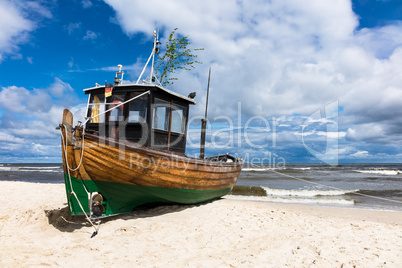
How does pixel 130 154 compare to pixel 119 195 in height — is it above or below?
above

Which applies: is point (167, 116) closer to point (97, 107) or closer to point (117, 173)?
point (97, 107)

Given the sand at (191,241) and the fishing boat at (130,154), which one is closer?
the sand at (191,241)

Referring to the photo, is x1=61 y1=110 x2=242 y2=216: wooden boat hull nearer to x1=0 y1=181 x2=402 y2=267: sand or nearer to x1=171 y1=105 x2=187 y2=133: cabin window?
x1=0 y1=181 x2=402 y2=267: sand

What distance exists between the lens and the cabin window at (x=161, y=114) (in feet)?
20.8

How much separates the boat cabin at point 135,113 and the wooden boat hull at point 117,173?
0.80 metres

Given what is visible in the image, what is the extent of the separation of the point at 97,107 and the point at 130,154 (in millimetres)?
2245

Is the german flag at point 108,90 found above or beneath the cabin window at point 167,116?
above

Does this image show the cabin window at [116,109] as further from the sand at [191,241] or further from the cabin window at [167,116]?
the sand at [191,241]

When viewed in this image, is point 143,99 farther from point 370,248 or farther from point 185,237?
point 370,248

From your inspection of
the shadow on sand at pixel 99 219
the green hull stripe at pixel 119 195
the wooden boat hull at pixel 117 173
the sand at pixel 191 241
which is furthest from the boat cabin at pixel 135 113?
the sand at pixel 191 241

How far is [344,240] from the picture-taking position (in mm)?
4562

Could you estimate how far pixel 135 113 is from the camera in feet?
20.3

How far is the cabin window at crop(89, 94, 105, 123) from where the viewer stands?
21.2ft

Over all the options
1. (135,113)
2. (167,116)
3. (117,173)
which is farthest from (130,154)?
(167,116)
